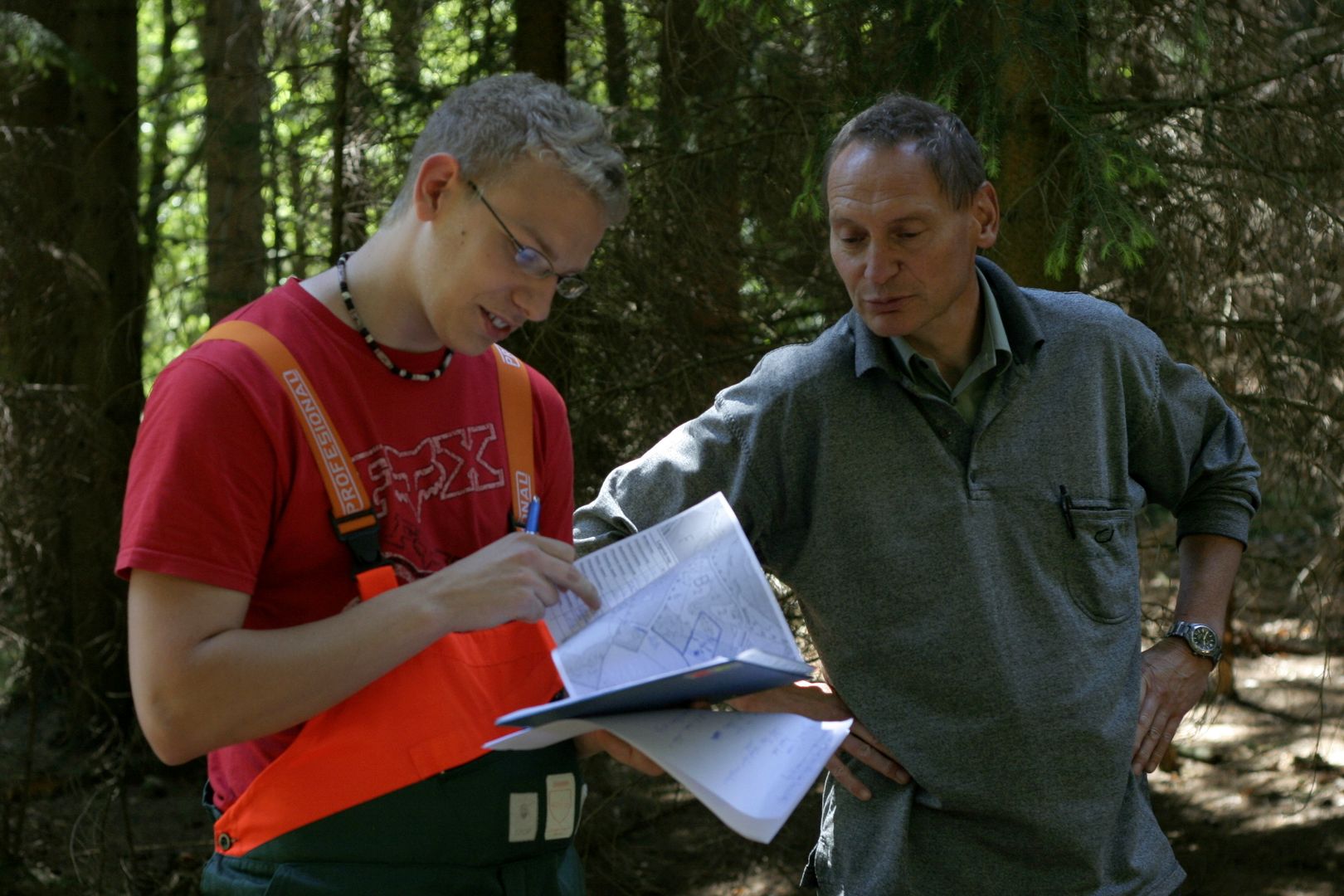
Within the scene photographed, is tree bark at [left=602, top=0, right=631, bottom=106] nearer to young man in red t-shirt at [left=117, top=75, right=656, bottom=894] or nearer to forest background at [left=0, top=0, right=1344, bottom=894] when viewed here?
forest background at [left=0, top=0, right=1344, bottom=894]

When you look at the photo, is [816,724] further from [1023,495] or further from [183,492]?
[183,492]

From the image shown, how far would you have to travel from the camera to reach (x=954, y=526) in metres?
2.18

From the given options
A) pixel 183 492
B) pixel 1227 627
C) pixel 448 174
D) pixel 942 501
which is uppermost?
pixel 448 174

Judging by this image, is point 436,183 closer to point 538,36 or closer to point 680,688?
point 680,688

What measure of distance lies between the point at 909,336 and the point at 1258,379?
2.40m

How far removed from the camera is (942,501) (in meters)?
2.20

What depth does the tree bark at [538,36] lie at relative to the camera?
4.81 metres

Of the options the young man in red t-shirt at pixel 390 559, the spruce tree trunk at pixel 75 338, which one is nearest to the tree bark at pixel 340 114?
the spruce tree trunk at pixel 75 338

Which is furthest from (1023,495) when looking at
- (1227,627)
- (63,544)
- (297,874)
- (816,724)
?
(63,544)

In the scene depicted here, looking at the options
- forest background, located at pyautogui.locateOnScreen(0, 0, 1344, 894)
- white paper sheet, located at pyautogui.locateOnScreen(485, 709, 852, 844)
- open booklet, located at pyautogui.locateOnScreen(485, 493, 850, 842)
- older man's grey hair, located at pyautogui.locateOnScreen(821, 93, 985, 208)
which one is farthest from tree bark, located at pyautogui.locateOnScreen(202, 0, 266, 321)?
white paper sheet, located at pyautogui.locateOnScreen(485, 709, 852, 844)

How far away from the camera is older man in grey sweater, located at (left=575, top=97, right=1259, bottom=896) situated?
7.07 ft

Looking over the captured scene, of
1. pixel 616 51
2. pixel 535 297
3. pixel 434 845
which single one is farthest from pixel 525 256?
pixel 616 51

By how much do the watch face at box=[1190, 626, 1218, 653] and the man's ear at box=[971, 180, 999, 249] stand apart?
33.1 inches

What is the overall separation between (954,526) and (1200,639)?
2.12 feet
